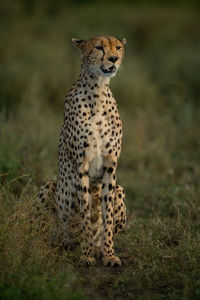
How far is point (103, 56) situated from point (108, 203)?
3.21 feet

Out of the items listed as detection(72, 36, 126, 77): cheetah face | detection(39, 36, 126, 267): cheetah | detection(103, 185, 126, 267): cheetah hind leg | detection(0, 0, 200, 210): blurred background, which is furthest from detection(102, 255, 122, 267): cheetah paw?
detection(72, 36, 126, 77): cheetah face

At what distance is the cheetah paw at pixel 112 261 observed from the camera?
10.8 ft

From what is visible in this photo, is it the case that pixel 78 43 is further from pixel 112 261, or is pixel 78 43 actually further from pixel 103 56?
pixel 112 261

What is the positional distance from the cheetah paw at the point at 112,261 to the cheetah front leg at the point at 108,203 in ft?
0.05

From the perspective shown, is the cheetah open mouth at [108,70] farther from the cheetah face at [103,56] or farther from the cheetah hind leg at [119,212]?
the cheetah hind leg at [119,212]

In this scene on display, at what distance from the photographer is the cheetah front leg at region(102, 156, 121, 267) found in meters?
3.40

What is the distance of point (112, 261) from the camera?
3322 millimetres

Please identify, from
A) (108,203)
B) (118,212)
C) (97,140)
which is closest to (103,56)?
(97,140)

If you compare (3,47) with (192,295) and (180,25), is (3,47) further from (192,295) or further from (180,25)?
(192,295)

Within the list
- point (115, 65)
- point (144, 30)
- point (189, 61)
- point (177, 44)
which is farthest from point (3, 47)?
point (115, 65)

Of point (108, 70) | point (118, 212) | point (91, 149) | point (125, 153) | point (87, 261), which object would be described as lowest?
point (87, 261)

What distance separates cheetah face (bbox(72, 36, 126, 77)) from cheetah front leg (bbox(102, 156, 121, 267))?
58 centimetres

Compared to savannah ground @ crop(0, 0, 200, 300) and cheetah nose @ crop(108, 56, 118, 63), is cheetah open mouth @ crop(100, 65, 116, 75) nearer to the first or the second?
cheetah nose @ crop(108, 56, 118, 63)

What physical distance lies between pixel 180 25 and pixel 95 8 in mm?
3735
